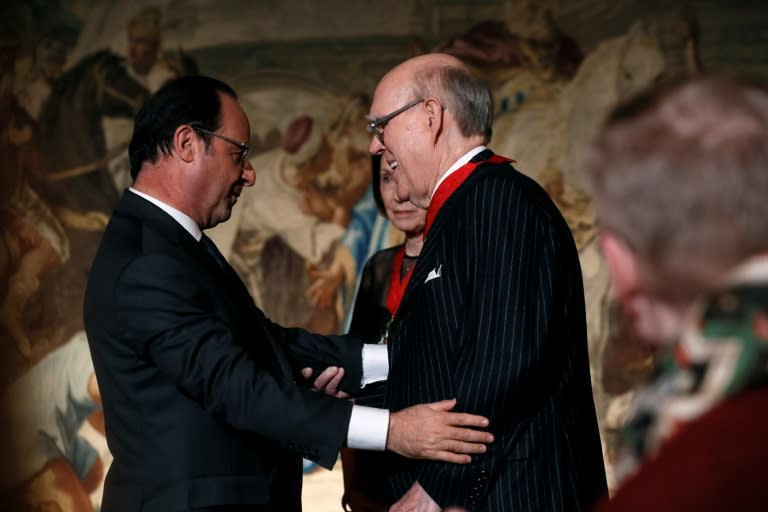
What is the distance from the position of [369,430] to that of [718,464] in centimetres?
199

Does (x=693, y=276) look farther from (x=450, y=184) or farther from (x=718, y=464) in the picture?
(x=450, y=184)

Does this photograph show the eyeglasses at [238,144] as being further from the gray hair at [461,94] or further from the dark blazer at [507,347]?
the dark blazer at [507,347]

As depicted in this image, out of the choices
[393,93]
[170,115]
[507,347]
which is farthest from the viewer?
[393,93]

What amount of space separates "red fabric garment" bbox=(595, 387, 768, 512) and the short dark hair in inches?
96.8

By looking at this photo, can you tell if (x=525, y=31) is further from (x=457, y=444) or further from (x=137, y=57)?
(x=457, y=444)

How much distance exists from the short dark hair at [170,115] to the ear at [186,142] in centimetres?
2

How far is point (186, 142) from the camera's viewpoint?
3.29 metres

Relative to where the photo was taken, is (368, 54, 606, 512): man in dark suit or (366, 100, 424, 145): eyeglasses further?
(366, 100, 424, 145): eyeglasses

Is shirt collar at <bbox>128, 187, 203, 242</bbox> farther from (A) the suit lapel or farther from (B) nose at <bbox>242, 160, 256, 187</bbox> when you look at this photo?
(A) the suit lapel

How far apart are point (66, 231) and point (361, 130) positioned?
2675mm

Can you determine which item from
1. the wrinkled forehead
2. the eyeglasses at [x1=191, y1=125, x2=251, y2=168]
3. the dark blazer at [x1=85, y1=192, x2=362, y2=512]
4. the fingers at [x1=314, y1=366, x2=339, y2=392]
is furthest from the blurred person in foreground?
the fingers at [x1=314, y1=366, x2=339, y2=392]

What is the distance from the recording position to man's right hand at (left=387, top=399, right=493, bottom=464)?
283cm

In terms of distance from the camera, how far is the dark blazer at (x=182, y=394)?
2.94 m

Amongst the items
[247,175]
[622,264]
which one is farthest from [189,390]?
[622,264]
